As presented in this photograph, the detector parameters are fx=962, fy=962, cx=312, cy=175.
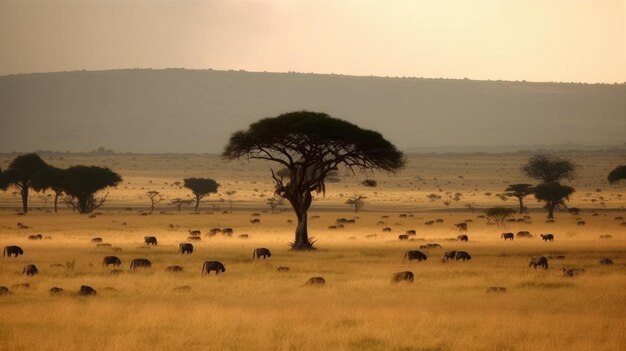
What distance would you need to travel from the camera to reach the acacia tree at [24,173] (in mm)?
86438

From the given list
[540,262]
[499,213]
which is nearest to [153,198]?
[499,213]

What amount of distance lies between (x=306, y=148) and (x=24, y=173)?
48.5 metres

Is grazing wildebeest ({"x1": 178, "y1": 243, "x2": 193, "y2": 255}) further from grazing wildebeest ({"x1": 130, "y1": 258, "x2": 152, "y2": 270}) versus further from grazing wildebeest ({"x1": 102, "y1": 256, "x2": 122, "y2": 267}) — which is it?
grazing wildebeest ({"x1": 130, "y1": 258, "x2": 152, "y2": 270})

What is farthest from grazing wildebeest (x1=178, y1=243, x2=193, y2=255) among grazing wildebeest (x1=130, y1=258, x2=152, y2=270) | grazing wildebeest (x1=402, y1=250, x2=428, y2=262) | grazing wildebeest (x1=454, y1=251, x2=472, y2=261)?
grazing wildebeest (x1=454, y1=251, x2=472, y2=261)

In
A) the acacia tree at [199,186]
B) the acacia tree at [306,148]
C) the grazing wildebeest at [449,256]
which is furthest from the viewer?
the acacia tree at [199,186]

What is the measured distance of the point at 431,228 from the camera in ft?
202

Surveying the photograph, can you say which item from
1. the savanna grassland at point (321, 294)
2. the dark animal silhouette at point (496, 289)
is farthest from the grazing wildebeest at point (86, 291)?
the dark animal silhouette at point (496, 289)

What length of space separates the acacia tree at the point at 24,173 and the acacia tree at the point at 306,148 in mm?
43790

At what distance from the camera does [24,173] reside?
290 feet

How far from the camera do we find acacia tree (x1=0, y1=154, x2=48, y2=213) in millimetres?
86438

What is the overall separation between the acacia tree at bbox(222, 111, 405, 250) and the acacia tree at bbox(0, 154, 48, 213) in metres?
43.8

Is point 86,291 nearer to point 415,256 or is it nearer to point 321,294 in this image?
point 321,294

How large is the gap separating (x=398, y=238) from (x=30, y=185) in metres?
48.3

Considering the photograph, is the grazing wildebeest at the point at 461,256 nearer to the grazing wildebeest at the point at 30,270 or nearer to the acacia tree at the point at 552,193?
the grazing wildebeest at the point at 30,270
